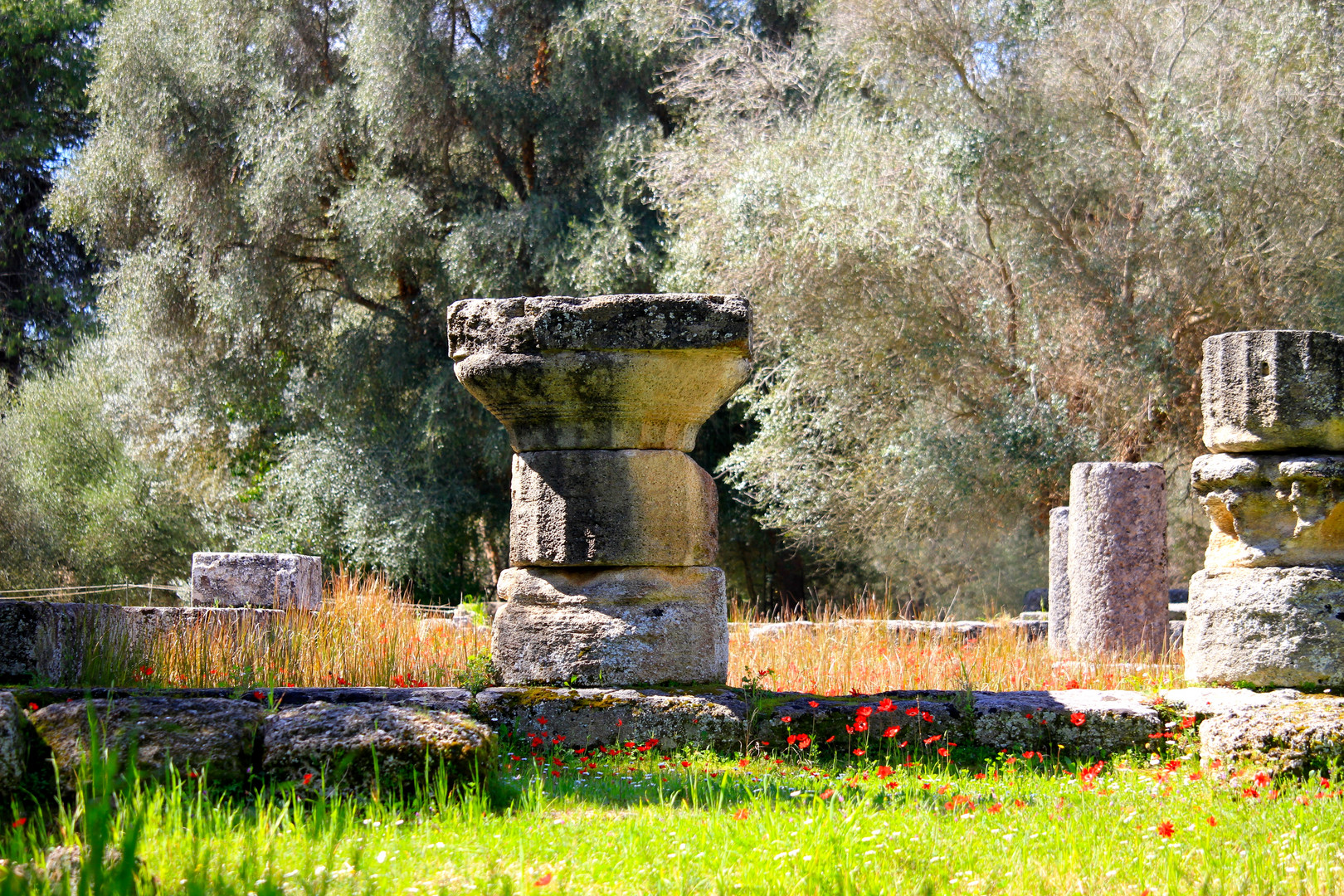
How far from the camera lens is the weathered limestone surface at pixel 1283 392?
5461mm

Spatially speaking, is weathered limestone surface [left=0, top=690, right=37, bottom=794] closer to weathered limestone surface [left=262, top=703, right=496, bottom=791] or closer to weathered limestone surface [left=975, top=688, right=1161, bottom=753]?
weathered limestone surface [left=262, top=703, right=496, bottom=791]

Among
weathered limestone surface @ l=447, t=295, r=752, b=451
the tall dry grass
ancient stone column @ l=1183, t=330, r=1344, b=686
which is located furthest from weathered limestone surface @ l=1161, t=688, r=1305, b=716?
weathered limestone surface @ l=447, t=295, r=752, b=451

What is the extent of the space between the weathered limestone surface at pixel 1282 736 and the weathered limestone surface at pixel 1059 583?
216 inches

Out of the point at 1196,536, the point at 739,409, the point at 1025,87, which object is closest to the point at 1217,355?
the point at 1025,87

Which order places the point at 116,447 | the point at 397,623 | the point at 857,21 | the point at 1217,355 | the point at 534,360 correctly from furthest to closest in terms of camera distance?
1. the point at 116,447
2. the point at 857,21
3. the point at 397,623
4. the point at 1217,355
5. the point at 534,360

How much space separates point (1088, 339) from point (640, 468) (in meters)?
8.98

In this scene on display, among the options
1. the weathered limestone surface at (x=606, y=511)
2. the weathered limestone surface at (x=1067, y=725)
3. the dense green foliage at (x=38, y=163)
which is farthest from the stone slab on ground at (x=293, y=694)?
Answer: the dense green foliage at (x=38, y=163)

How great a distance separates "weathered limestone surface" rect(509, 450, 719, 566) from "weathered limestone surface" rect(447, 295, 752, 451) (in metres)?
0.09

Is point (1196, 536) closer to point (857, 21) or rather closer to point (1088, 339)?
point (1088, 339)

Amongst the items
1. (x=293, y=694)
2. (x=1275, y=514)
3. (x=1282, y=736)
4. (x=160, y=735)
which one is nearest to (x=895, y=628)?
(x=1275, y=514)

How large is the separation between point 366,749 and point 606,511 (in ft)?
6.69

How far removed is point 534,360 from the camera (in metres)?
5.36

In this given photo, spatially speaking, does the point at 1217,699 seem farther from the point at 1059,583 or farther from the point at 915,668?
the point at 1059,583

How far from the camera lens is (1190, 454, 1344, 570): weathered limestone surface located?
17.6 ft
